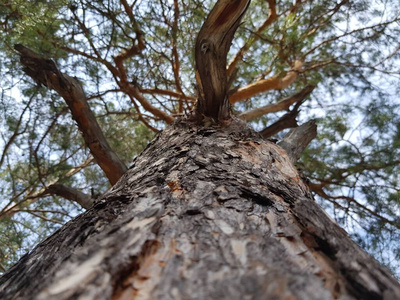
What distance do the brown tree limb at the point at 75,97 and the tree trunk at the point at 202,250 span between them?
124 centimetres

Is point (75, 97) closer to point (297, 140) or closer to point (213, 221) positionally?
point (297, 140)

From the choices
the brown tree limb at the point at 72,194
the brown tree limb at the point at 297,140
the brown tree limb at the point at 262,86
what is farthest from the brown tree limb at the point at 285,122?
the brown tree limb at the point at 72,194

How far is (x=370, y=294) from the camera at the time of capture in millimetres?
479

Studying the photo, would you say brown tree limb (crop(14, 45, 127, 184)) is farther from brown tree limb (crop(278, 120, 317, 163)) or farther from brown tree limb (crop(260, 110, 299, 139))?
brown tree limb (crop(260, 110, 299, 139))

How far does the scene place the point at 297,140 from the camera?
1.89 meters

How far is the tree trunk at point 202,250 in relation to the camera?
470mm

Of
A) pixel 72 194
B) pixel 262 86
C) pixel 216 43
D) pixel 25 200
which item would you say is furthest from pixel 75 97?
pixel 262 86

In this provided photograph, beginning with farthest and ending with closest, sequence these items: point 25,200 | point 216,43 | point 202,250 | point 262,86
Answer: point 262,86
point 25,200
point 216,43
point 202,250

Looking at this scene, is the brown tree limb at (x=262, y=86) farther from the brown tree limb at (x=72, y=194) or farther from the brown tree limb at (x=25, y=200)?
the brown tree limb at (x=25, y=200)

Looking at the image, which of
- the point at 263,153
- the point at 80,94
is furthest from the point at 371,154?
the point at 80,94

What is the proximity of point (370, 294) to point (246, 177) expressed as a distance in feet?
1.66

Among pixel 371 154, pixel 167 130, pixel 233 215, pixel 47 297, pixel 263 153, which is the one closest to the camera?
pixel 47 297

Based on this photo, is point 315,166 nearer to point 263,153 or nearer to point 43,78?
point 263,153

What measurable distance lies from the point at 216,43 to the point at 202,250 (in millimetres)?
1112
